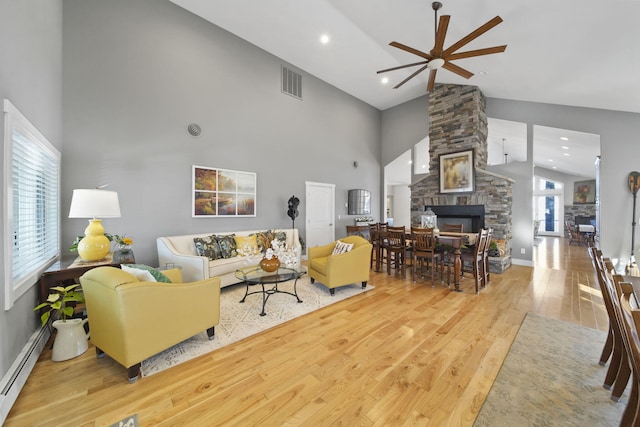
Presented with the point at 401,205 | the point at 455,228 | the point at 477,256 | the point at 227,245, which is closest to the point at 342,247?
the point at 227,245

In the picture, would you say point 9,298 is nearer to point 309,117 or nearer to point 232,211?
point 232,211

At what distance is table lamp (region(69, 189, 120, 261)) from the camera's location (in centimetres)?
256

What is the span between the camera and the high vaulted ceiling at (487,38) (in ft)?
9.37

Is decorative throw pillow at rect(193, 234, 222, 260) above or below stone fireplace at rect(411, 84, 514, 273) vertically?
below

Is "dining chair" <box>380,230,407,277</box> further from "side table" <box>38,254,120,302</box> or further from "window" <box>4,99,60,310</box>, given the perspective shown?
"window" <box>4,99,60,310</box>

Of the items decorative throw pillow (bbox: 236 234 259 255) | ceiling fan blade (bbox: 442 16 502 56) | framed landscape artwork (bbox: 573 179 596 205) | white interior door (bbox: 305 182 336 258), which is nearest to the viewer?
ceiling fan blade (bbox: 442 16 502 56)

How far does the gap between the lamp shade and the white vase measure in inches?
40.3

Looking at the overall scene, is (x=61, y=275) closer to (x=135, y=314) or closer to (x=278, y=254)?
(x=135, y=314)

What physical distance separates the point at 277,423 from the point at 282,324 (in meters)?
1.26

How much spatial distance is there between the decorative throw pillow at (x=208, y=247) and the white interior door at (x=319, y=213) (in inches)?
102

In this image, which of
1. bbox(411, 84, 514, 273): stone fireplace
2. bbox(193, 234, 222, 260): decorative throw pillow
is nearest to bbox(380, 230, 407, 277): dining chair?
bbox(411, 84, 514, 273): stone fireplace

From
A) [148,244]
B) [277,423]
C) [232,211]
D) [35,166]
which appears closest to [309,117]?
[232,211]

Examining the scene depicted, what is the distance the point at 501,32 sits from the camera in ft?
11.0

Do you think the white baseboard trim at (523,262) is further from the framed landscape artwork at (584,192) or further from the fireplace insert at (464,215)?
the framed landscape artwork at (584,192)
